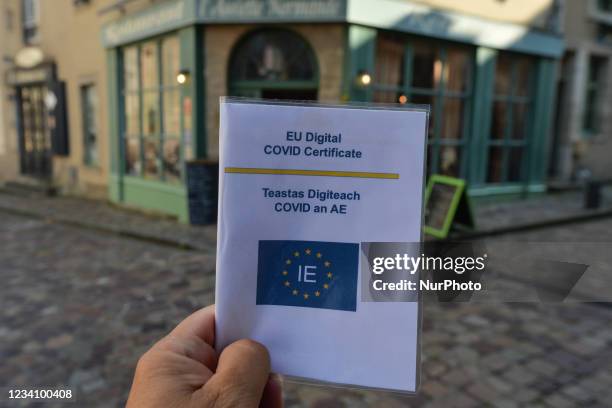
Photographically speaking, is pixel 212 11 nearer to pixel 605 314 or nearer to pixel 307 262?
pixel 605 314

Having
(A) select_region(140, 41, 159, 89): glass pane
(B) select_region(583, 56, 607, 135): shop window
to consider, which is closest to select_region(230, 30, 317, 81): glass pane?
(A) select_region(140, 41, 159, 89): glass pane

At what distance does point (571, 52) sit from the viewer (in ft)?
40.7

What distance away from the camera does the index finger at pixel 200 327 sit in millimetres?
1138

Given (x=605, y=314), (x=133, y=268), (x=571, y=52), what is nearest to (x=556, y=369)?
(x=605, y=314)

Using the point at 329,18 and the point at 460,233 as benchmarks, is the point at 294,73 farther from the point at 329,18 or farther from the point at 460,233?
the point at 460,233

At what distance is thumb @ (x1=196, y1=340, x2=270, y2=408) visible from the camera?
998 mm

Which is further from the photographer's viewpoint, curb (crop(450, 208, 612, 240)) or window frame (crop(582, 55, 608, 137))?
window frame (crop(582, 55, 608, 137))

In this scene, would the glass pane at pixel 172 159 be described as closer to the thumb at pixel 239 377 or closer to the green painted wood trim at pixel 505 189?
the green painted wood trim at pixel 505 189

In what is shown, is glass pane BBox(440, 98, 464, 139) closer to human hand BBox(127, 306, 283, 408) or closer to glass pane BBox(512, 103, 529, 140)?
glass pane BBox(512, 103, 529, 140)

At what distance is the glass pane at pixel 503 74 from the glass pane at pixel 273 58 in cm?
470

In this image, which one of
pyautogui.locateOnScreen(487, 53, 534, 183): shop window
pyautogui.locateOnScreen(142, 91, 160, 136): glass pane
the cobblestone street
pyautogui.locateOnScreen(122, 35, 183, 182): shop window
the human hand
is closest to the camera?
the human hand

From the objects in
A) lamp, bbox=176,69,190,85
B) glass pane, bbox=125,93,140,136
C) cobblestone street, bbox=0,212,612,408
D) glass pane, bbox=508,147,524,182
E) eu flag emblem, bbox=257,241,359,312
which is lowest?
cobblestone street, bbox=0,212,612,408

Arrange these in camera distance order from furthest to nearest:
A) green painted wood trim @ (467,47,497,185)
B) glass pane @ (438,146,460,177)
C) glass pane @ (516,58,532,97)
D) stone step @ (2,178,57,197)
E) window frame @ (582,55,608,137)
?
window frame @ (582,55,608,137) → stone step @ (2,178,57,197) → glass pane @ (516,58,532,97) → green painted wood trim @ (467,47,497,185) → glass pane @ (438,146,460,177)

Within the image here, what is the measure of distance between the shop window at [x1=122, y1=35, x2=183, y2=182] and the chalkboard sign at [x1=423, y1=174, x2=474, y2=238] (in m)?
4.92
